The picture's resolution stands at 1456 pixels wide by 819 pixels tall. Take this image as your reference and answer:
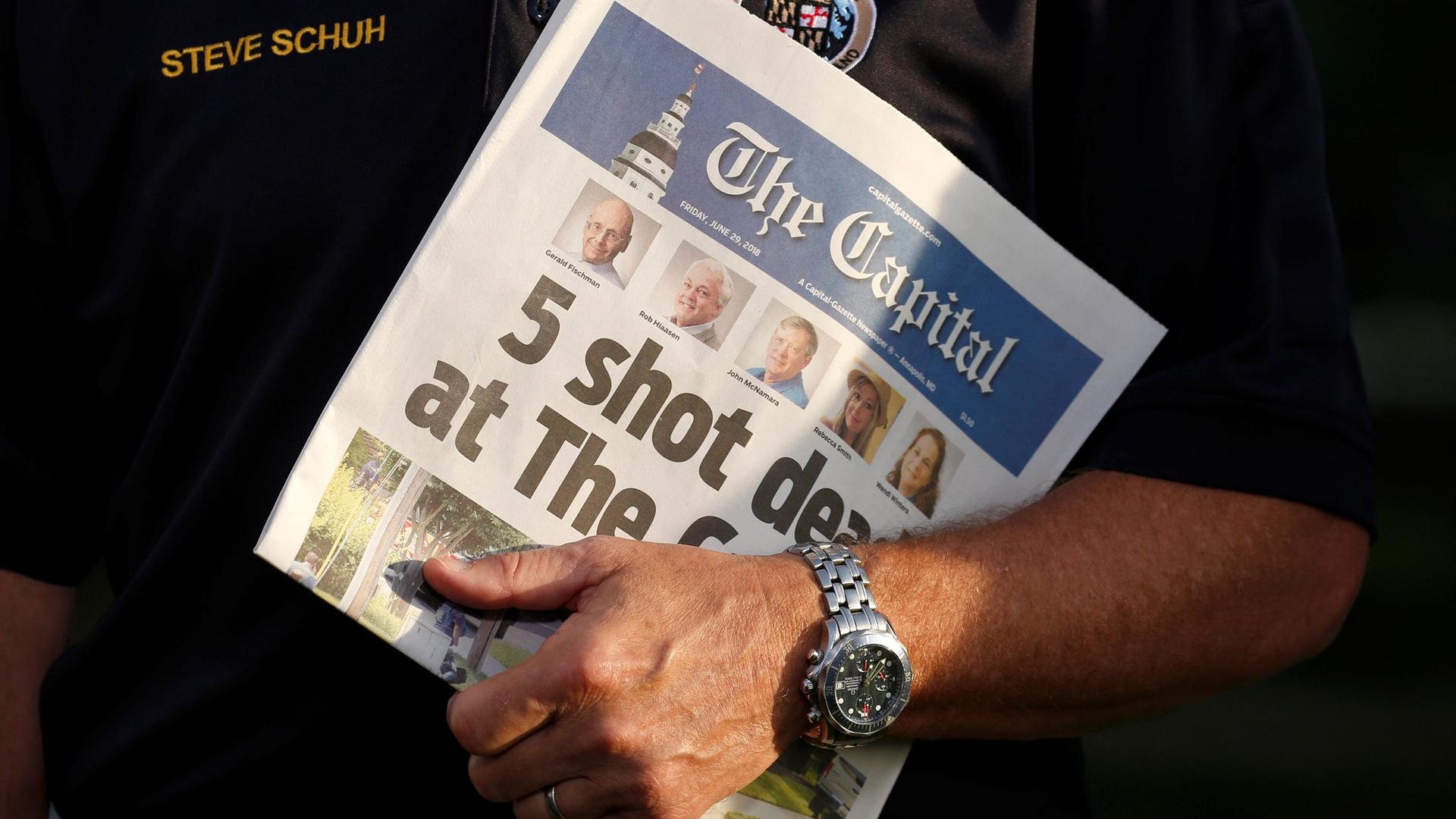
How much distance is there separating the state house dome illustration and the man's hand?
29 centimetres

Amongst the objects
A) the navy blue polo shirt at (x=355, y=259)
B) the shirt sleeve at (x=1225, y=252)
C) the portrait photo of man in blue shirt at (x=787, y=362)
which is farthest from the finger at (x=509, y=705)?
the shirt sleeve at (x=1225, y=252)

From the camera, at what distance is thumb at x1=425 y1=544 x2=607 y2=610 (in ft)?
2.58

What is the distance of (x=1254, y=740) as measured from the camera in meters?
2.44

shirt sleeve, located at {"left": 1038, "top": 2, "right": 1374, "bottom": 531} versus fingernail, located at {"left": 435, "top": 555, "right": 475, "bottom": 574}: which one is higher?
shirt sleeve, located at {"left": 1038, "top": 2, "right": 1374, "bottom": 531}

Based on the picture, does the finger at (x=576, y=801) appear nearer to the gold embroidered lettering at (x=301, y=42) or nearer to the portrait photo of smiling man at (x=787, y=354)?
the portrait photo of smiling man at (x=787, y=354)

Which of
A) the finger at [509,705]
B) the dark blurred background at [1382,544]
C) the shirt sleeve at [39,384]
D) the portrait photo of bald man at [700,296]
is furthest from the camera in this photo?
the dark blurred background at [1382,544]

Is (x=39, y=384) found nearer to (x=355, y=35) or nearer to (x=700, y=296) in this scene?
(x=355, y=35)

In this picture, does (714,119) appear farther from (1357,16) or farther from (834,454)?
(1357,16)

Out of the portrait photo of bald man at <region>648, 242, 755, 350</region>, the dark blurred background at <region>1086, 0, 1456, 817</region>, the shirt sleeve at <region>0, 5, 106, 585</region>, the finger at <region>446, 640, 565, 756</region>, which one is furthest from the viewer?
the dark blurred background at <region>1086, 0, 1456, 817</region>

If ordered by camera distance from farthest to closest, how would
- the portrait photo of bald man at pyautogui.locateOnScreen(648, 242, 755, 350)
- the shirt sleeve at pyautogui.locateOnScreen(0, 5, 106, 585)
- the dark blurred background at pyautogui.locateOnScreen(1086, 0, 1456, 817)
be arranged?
the dark blurred background at pyautogui.locateOnScreen(1086, 0, 1456, 817) < the shirt sleeve at pyautogui.locateOnScreen(0, 5, 106, 585) < the portrait photo of bald man at pyautogui.locateOnScreen(648, 242, 755, 350)

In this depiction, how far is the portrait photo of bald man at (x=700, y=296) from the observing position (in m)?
0.86

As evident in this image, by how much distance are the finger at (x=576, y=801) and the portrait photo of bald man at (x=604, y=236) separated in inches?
14.7

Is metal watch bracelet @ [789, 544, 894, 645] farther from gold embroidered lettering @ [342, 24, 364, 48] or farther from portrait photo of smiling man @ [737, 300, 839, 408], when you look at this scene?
gold embroidered lettering @ [342, 24, 364, 48]

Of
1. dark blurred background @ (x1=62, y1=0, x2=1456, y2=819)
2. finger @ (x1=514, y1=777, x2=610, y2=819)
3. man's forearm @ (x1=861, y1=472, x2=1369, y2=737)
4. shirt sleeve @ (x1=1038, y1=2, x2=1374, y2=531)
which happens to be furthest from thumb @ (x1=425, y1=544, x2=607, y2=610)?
dark blurred background @ (x1=62, y1=0, x2=1456, y2=819)
